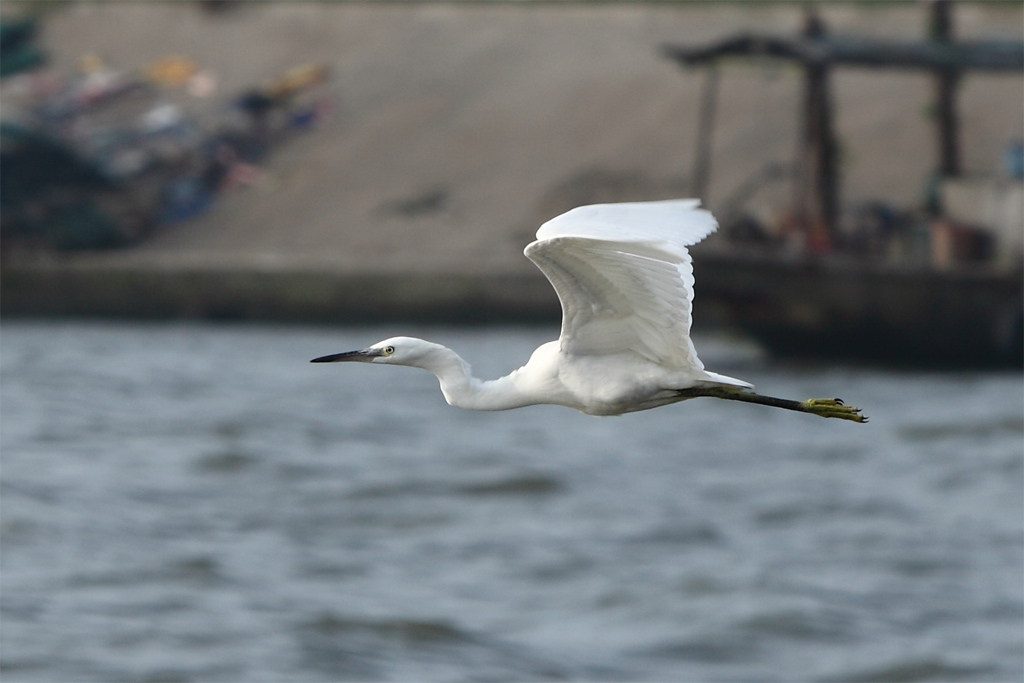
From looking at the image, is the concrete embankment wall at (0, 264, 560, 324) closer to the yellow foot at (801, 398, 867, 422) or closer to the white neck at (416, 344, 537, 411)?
the yellow foot at (801, 398, 867, 422)

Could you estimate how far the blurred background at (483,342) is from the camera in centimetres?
1465

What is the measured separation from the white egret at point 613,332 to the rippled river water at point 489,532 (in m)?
4.97

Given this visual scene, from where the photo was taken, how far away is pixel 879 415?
23203 millimetres

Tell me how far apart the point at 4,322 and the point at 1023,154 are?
17.6 meters

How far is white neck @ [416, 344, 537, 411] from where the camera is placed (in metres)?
8.71

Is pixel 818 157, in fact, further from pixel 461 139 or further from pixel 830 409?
pixel 830 409

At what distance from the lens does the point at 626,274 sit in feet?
25.7

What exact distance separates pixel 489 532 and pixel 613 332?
9.40m

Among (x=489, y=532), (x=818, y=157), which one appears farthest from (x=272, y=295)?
(x=489, y=532)

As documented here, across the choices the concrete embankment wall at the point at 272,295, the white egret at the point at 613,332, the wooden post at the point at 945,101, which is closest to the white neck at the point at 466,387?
the white egret at the point at 613,332

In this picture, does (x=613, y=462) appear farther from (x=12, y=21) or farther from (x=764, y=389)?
(x=12, y=21)

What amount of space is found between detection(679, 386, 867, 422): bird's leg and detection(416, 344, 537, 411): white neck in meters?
0.89

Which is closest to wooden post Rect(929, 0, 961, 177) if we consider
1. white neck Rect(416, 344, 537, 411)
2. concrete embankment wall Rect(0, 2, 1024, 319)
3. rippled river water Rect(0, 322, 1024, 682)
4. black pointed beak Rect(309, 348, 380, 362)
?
concrete embankment wall Rect(0, 2, 1024, 319)

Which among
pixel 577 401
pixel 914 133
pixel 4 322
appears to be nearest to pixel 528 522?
pixel 577 401
